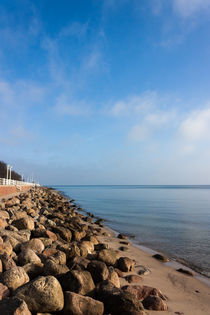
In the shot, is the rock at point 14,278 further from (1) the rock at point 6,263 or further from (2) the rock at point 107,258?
(2) the rock at point 107,258

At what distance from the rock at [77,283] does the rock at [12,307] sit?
101 centimetres

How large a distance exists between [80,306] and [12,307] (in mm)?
945

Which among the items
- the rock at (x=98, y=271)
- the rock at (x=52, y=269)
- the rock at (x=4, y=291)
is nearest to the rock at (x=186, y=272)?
the rock at (x=98, y=271)

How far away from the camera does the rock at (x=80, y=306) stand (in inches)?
128

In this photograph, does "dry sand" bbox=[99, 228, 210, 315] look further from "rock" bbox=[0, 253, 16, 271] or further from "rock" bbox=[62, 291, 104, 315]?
"rock" bbox=[0, 253, 16, 271]

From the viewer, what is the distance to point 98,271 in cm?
447

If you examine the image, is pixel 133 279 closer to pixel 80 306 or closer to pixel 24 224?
pixel 80 306

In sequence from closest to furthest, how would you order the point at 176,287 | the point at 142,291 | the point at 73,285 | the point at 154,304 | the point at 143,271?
the point at 73,285, the point at 154,304, the point at 142,291, the point at 176,287, the point at 143,271

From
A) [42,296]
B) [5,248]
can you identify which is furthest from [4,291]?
[5,248]

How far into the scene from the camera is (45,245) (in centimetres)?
605

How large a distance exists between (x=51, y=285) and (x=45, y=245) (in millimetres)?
2919

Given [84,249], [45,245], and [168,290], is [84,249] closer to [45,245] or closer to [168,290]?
[45,245]

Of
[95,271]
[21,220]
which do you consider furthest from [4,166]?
[95,271]

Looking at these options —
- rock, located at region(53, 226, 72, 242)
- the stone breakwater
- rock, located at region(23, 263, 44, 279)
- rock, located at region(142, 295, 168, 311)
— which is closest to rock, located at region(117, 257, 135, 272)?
the stone breakwater
